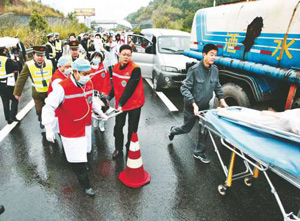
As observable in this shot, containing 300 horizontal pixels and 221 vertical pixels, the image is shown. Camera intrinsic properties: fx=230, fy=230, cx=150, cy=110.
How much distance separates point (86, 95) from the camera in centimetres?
283

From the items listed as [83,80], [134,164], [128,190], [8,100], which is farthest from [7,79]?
[128,190]

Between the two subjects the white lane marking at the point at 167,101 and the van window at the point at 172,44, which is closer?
the white lane marking at the point at 167,101

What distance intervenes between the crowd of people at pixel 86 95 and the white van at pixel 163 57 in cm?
268

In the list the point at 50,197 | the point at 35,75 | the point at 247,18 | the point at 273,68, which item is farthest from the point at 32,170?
the point at 247,18

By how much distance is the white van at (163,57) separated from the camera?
7.00 m

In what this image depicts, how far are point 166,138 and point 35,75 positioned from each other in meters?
2.80

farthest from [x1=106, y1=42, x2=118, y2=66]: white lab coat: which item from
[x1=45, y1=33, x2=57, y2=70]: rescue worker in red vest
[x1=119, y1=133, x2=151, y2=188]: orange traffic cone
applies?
[x1=119, y1=133, x2=151, y2=188]: orange traffic cone

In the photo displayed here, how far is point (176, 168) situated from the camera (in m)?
3.72

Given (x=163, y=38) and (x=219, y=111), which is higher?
(x=163, y=38)

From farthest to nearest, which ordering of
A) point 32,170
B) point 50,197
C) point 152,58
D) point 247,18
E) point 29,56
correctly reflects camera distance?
1. point 29,56
2. point 152,58
3. point 247,18
4. point 32,170
5. point 50,197

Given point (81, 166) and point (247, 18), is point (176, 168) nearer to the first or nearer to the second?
point (81, 166)

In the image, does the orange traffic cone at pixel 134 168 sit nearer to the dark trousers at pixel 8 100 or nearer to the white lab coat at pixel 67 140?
the white lab coat at pixel 67 140

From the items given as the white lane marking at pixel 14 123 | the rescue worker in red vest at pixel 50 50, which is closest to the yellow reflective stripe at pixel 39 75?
the white lane marking at pixel 14 123

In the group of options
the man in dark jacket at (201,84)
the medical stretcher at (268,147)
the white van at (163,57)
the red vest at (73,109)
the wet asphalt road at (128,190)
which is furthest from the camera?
the white van at (163,57)
